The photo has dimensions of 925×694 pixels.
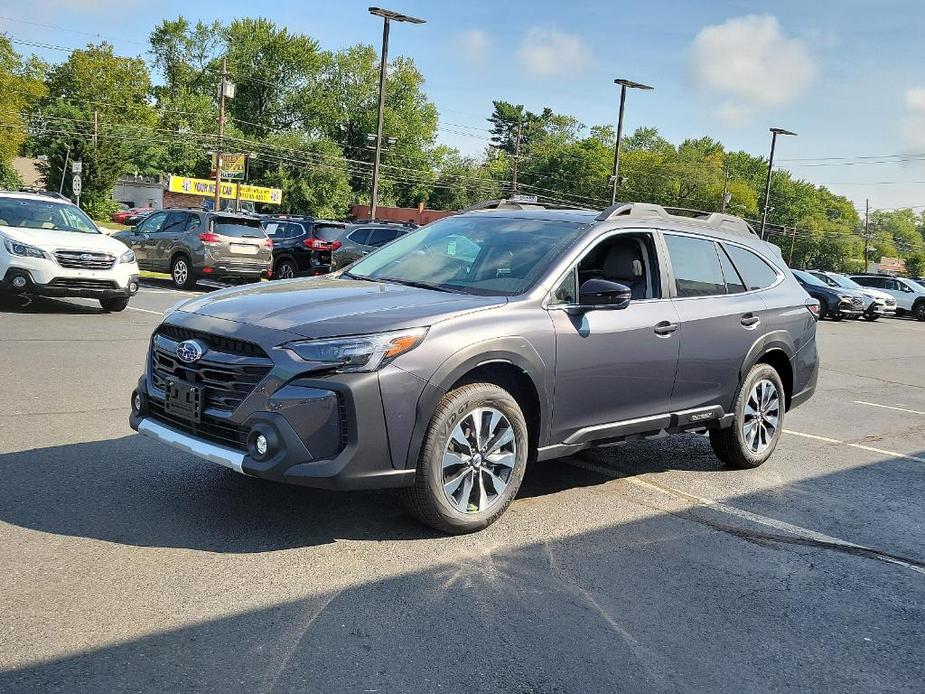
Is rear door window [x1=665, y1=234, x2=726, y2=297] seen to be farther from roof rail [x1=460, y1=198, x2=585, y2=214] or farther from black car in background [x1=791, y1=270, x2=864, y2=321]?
black car in background [x1=791, y1=270, x2=864, y2=321]

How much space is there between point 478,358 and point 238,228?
17.3 m

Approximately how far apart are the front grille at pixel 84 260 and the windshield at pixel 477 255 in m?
8.15

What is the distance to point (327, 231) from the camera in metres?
24.2

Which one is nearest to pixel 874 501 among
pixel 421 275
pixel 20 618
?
pixel 421 275

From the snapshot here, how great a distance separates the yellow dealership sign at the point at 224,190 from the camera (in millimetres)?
71750

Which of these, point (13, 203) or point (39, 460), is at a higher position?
point (13, 203)

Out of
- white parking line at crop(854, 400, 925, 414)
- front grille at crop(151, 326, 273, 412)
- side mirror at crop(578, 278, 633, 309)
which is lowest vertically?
white parking line at crop(854, 400, 925, 414)

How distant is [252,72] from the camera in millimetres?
92375

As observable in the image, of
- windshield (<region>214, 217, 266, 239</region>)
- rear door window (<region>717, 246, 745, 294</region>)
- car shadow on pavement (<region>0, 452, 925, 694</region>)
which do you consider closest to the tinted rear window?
windshield (<region>214, 217, 266, 239</region>)

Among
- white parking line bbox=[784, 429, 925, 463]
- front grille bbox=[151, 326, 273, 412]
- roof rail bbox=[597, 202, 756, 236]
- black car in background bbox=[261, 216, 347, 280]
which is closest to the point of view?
front grille bbox=[151, 326, 273, 412]

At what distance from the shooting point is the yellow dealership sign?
71750mm

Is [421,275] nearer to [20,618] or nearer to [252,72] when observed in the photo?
[20,618]

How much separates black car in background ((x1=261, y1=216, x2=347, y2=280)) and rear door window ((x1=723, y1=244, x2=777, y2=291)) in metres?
17.5

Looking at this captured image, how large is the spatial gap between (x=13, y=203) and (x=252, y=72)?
84.5 m
